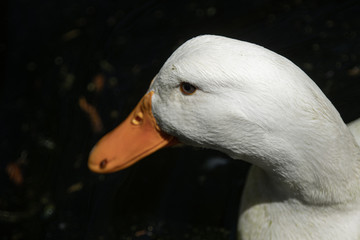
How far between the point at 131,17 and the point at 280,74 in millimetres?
2414

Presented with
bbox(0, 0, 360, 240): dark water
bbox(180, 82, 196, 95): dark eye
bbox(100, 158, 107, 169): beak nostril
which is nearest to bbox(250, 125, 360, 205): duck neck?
bbox(180, 82, 196, 95): dark eye

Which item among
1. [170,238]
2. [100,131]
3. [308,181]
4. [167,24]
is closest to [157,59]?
[167,24]

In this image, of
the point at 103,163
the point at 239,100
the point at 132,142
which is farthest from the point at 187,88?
the point at 103,163

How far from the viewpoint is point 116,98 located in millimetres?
3420

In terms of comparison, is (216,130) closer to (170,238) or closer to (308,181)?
(308,181)

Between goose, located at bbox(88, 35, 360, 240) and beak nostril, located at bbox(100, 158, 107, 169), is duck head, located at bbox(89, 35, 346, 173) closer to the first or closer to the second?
goose, located at bbox(88, 35, 360, 240)

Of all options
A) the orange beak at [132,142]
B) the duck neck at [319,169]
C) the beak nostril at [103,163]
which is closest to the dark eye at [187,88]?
the orange beak at [132,142]

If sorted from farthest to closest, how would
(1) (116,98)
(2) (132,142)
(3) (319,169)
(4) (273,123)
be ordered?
(1) (116,98) → (2) (132,142) → (3) (319,169) → (4) (273,123)

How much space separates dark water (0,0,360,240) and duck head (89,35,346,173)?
1.25 metres

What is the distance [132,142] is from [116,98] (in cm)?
143

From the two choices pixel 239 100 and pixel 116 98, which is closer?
pixel 239 100

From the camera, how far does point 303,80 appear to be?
1606 millimetres

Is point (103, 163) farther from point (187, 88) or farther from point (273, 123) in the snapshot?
point (273, 123)

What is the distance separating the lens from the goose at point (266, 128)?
1558mm
